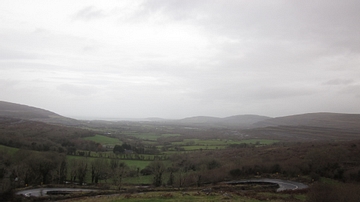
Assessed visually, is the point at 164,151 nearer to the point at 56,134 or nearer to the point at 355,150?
the point at 56,134

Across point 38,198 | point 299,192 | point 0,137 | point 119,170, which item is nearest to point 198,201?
point 299,192

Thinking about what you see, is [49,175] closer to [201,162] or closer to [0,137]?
[0,137]

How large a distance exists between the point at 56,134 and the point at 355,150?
408 ft

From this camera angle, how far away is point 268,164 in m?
69.4

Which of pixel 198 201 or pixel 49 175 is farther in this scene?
pixel 49 175

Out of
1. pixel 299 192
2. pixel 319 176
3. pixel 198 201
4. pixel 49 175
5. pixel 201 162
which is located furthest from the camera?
pixel 201 162

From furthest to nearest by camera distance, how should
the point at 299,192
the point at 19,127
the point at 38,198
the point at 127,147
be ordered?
the point at 19,127, the point at 127,147, the point at 299,192, the point at 38,198

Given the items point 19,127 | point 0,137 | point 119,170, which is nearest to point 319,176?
point 119,170

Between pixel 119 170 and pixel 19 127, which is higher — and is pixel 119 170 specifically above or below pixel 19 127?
below

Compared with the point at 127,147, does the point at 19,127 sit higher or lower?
higher

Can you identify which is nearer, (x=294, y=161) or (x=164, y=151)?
(x=294, y=161)

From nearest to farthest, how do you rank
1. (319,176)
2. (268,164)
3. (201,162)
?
(319,176) < (268,164) < (201,162)

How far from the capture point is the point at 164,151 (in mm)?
104062

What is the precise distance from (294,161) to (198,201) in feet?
171
